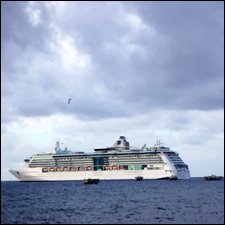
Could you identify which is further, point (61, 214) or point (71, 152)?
point (71, 152)

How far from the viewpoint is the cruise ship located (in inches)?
5202

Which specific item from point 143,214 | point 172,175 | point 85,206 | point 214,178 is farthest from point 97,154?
point 143,214

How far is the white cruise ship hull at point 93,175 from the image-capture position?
13075 cm

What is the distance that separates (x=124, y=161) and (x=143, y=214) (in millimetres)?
92428

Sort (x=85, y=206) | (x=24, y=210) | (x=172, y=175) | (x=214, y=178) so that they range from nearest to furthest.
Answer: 1. (x=24, y=210)
2. (x=85, y=206)
3. (x=172, y=175)
4. (x=214, y=178)

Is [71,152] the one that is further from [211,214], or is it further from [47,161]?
[211,214]

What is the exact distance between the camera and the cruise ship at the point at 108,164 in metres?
132

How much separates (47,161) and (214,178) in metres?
59.7

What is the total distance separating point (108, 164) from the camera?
138250 millimetres

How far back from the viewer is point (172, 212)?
45.8m

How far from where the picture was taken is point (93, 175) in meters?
137

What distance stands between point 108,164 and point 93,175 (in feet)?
17.6

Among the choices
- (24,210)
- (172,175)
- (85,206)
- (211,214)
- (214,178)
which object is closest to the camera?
(211,214)

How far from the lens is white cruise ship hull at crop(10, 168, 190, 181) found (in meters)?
131
